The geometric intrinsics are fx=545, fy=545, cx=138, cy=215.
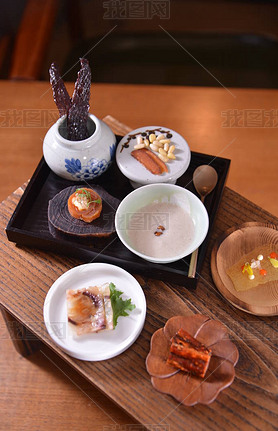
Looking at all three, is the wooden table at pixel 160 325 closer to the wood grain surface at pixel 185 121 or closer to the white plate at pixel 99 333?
the white plate at pixel 99 333

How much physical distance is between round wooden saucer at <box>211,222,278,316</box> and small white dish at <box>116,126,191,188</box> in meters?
0.23

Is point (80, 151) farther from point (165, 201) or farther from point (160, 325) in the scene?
point (160, 325)

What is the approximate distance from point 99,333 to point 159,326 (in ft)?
0.50

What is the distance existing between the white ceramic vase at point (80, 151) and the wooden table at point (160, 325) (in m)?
0.21

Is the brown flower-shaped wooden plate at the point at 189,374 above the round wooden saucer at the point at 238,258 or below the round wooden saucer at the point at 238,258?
below

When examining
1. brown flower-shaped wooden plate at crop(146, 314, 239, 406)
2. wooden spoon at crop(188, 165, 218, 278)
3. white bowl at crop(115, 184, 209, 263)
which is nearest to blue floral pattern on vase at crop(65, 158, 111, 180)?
white bowl at crop(115, 184, 209, 263)

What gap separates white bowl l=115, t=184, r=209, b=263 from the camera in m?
1.43

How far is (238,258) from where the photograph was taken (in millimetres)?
1494

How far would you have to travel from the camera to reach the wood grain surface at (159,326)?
124 cm

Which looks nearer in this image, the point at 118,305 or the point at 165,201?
the point at 118,305

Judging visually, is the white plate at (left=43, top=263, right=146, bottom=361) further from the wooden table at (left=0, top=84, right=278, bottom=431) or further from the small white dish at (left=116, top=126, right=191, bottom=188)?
the small white dish at (left=116, top=126, right=191, bottom=188)

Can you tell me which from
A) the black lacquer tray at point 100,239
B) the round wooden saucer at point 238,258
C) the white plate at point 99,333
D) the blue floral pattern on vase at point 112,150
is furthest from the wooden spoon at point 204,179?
the white plate at point 99,333

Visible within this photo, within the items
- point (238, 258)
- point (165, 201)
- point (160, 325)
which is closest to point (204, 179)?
point (165, 201)

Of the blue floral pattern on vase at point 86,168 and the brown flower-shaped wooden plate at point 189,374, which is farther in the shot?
the blue floral pattern on vase at point 86,168
